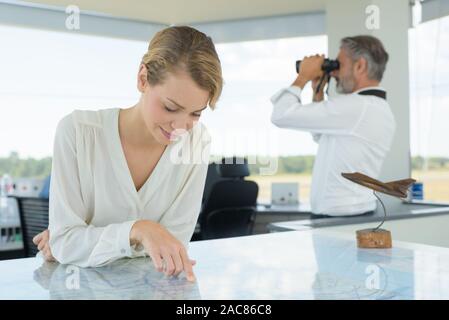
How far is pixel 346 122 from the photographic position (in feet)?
7.07

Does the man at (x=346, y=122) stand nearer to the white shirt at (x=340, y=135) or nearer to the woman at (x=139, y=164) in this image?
the white shirt at (x=340, y=135)

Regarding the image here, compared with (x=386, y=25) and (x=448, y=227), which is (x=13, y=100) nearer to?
(x=386, y=25)

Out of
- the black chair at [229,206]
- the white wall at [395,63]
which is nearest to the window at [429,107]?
the white wall at [395,63]

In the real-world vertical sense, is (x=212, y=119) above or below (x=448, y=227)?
above

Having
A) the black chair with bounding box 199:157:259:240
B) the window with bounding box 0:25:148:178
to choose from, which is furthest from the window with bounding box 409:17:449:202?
the window with bounding box 0:25:148:178

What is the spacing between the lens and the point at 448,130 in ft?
10.9

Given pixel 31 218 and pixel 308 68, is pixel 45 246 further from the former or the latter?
pixel 31 218

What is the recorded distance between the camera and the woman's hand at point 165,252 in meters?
0.86

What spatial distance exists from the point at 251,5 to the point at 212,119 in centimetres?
104

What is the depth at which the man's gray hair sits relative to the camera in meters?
2.26

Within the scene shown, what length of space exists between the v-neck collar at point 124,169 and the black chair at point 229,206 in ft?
7.14

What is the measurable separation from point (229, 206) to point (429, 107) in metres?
1.58

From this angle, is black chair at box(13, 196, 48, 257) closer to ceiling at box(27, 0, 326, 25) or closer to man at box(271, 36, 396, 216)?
man at box(271, 36, 396, 216)
